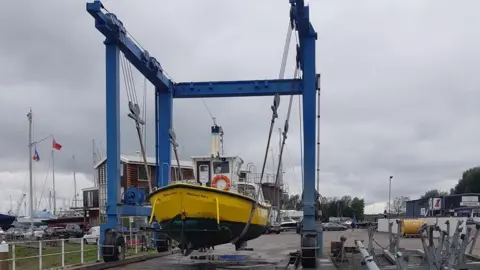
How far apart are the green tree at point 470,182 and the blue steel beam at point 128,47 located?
253 ft

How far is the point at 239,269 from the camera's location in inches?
549

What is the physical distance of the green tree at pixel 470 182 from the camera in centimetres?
8606

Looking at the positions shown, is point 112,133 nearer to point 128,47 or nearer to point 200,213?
point 128,47

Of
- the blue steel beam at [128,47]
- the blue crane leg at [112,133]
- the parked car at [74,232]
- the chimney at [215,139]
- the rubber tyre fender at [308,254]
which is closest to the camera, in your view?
the rubber tyre fender at [308,254]

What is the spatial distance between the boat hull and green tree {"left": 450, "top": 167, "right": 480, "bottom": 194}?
80.4 metres

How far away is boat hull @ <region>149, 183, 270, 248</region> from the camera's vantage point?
12.8m

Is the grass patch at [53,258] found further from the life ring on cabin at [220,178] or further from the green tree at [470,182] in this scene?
the green tree at [470,182]

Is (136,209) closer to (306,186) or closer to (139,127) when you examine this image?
(139,127)

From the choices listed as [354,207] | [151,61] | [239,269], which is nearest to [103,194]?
[151,61]

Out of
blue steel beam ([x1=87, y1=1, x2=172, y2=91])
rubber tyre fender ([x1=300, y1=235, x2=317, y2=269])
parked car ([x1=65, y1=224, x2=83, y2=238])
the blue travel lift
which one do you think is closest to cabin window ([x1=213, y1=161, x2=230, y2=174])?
the blue travel lift

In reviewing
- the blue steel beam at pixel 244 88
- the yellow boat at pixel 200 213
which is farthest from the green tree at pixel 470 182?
the yellow boat at pixel 200 213

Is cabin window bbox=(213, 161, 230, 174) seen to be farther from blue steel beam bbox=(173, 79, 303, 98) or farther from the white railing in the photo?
the white railing

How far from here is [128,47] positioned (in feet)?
54.4

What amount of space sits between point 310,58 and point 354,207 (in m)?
98.8
